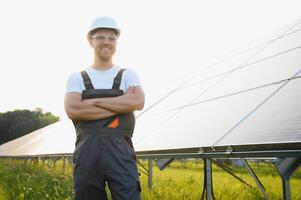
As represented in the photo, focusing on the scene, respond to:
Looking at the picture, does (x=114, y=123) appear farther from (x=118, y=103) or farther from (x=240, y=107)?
(x=240, y=107)

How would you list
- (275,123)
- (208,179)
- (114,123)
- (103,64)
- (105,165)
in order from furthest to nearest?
(208,179) → (275,123) → (103,64) → (114,123) → (105,165)

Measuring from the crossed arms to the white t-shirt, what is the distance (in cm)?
7

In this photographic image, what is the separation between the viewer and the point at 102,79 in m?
2.98

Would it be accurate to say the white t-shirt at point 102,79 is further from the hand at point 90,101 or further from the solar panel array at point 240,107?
the solar panel array at point 240,107

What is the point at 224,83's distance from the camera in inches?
246

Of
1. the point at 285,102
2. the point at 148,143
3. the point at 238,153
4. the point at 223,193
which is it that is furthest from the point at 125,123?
the point at 223,193

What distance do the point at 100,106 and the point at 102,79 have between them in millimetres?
240

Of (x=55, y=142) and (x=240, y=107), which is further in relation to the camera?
(x=55, y=142)

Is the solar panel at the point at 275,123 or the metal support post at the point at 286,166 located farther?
the metal support post at the point at 286,166

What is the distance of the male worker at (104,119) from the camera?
105 inches

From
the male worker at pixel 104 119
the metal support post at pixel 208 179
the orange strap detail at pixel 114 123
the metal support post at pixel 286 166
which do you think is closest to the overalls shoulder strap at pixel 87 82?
the male worker at pixel 104 119

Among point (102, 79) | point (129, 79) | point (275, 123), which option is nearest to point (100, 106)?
point (102, 79)

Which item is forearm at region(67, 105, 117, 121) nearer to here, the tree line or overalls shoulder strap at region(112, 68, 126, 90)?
overalls shoulder strap at region(112, 68, 126, 90)

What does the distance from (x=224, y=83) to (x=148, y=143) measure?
1793mm
